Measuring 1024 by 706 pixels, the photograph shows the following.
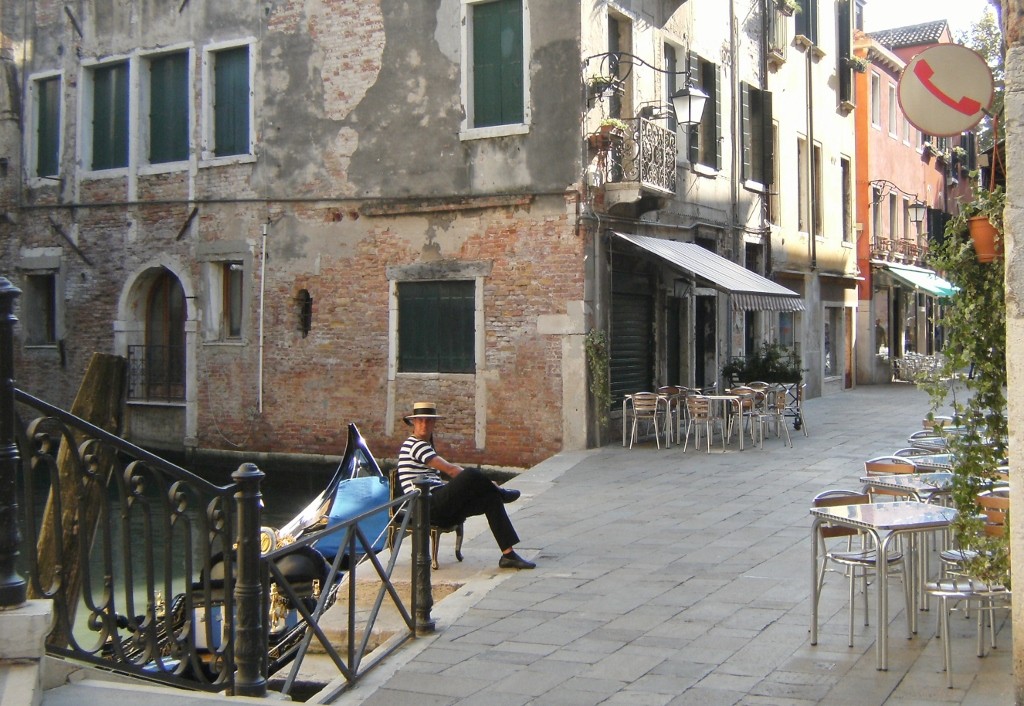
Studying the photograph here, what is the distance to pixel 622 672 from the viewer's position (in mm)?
5340

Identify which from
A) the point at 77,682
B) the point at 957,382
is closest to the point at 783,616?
the point at 957,382

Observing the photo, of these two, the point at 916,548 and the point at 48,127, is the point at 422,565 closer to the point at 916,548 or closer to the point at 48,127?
the point at 916,548

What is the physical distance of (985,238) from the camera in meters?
4.55

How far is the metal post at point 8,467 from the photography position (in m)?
3.67

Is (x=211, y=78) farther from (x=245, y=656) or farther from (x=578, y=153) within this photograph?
(x=245, y=656)

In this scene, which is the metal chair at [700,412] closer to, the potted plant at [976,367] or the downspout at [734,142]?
the downspout at [734,142]

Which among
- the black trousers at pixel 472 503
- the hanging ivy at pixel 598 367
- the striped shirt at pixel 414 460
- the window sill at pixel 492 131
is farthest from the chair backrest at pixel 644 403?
the black trousers at pixel 472 503

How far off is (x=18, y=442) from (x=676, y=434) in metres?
11.7

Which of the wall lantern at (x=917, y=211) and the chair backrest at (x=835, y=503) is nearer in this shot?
the chair backrest at (x=835, y=503)

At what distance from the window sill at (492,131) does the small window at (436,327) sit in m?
1.85

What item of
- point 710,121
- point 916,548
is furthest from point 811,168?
point 916,548

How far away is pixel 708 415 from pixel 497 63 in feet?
16.8

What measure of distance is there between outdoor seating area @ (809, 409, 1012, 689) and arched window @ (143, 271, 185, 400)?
508 inches

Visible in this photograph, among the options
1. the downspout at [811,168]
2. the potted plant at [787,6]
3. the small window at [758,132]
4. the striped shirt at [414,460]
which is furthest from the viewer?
the downspout at [811,168]
